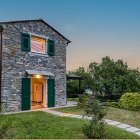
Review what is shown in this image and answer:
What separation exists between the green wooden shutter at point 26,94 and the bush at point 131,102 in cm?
770

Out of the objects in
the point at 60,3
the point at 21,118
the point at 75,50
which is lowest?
the point at 21,118

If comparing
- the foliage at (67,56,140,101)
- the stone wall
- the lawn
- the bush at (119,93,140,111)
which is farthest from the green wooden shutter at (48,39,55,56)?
the foliage at (67,56,140,101)

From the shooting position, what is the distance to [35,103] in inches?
981

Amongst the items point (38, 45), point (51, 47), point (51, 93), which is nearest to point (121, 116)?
point (51, 93)

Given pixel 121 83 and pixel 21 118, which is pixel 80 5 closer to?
pixel 21 118

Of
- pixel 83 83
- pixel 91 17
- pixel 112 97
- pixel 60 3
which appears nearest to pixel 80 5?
pixel 60 3

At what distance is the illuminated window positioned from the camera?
22219 millimetres

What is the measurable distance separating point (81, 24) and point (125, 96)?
21.7 ft

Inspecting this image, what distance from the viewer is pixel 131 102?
80.1ft

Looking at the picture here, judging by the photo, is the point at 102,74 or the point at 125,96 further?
the point at 102,74

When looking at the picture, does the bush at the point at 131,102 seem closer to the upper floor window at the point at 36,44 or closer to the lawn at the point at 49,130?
the upper floor window at the point at 36,44

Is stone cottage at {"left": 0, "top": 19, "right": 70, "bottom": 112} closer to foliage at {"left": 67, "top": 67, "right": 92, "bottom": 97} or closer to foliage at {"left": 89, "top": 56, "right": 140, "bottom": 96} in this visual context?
foliage at {"left": 89, "top": 56, "right": 140, "bottom": 96}

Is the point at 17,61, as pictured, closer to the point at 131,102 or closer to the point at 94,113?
the point at 94,113

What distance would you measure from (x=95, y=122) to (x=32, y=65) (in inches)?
389
